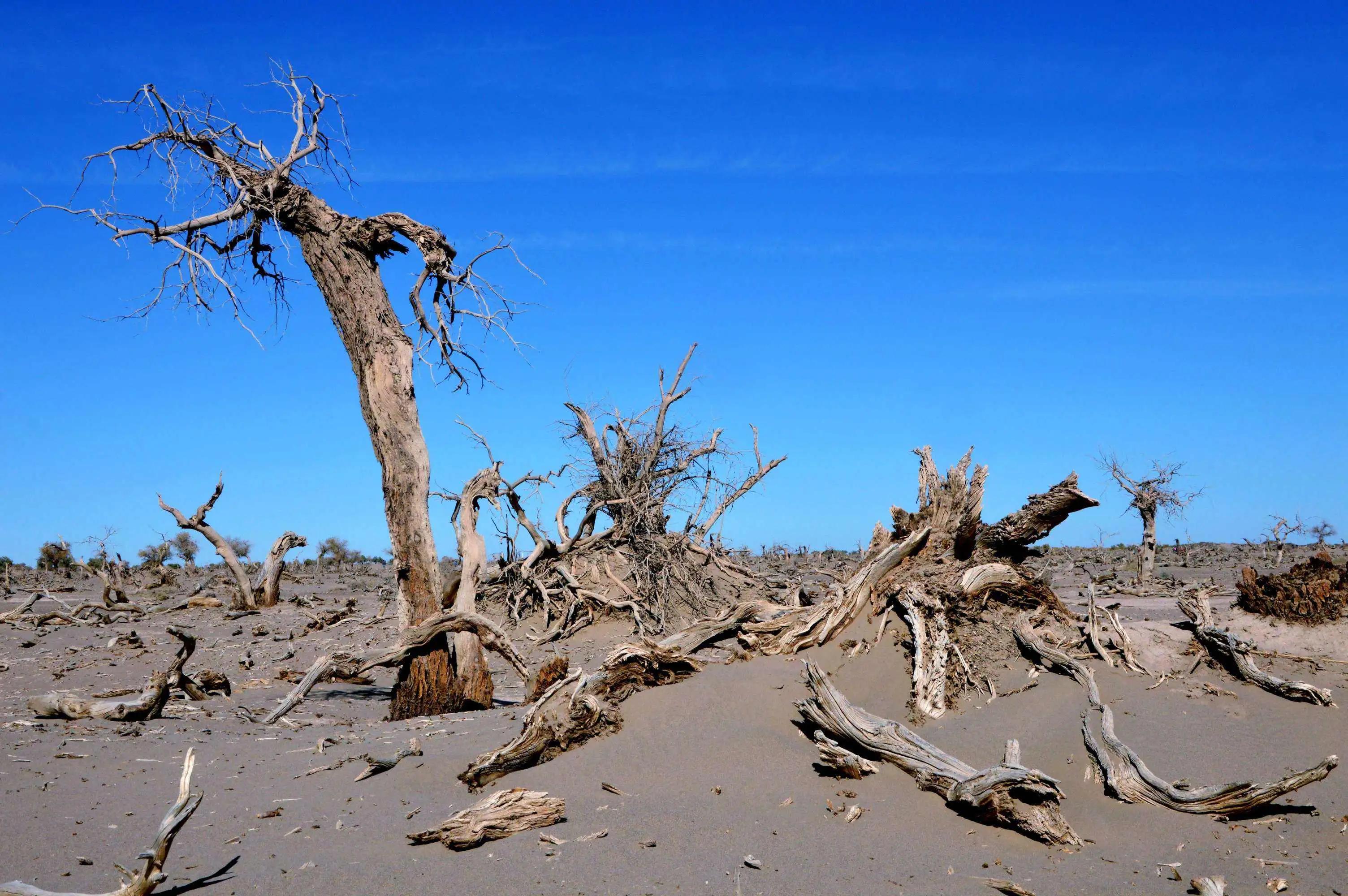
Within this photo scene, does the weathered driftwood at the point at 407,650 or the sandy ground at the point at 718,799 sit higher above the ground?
the weathered driftwood at the point at 407,650

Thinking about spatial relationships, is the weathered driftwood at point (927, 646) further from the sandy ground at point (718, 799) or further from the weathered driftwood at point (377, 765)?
the weathered driftwood at point (377, 765)

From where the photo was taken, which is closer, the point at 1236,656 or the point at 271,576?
the point at 1236,656

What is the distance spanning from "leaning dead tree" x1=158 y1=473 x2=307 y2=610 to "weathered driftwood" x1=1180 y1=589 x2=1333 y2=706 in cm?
1740

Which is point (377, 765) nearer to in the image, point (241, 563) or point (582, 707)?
point (582, 707)

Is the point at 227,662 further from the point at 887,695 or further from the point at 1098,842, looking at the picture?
the point at 1098,842

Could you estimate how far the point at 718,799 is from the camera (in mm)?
5641

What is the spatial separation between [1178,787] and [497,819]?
12.9 ft

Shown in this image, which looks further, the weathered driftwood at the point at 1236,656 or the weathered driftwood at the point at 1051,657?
the weathered driftwood at the point at 1236,656

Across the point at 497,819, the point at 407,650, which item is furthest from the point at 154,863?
the point at 407,650

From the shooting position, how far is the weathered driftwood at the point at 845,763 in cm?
571

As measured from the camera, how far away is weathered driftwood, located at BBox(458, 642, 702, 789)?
6.04 m

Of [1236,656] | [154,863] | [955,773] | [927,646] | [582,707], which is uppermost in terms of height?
[927,646]

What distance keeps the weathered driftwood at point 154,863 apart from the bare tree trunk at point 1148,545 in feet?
75.9

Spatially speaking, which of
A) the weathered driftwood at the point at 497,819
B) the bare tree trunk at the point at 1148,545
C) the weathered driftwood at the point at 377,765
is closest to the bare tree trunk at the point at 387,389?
the weathered driftwood at the point at 377,765
